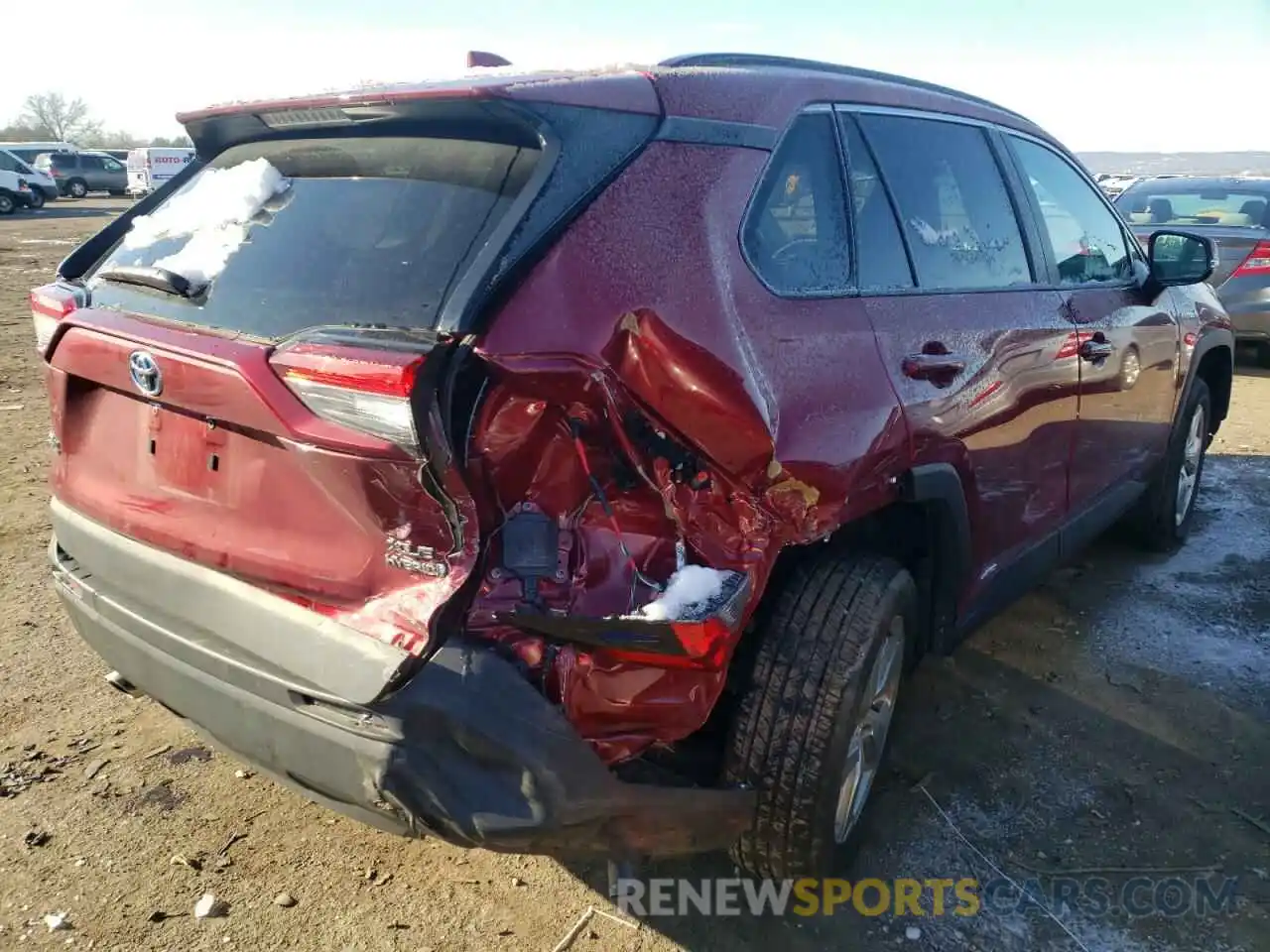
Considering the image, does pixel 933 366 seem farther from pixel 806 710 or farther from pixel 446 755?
pixel 446 755

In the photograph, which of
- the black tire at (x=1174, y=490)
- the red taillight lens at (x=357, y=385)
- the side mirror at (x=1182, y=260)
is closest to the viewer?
the red taillight lens at (x=357, y=385)

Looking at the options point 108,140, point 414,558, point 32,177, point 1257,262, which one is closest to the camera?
point 414,558

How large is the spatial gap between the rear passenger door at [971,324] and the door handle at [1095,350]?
A: 0.13 meters

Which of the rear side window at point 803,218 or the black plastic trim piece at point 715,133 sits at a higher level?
the black plastic trim piece at point 715,133

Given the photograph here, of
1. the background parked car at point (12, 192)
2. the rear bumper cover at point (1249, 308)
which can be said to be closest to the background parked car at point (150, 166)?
the background parked car at point (12, 192)

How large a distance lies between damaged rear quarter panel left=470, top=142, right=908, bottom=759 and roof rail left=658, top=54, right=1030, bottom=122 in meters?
0.26

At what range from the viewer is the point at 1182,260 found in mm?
4164

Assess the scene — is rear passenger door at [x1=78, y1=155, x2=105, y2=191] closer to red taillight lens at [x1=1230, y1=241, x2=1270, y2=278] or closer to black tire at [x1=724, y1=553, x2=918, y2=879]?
red taillight lens at [x1=1230, y1=241, x2=1270, y2=278]

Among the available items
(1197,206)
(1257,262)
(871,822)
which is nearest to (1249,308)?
(1257,262)

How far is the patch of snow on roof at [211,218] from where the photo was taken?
2.26 metres

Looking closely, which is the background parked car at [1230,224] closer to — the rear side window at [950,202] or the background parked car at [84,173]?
the rear side window at [950,202]

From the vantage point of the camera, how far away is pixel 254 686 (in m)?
1.99

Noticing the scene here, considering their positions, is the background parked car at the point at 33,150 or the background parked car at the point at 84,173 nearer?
the background parked car at the point at 84,173

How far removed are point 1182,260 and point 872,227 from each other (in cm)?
223
